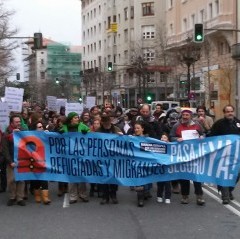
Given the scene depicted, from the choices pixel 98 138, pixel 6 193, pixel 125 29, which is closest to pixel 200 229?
pixel 98 138

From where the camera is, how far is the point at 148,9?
264ft

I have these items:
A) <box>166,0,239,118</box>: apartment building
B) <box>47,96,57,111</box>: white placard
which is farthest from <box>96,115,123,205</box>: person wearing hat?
<box>166,0,239,118</box>: apartment building

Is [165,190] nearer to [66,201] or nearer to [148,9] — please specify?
[66,201]

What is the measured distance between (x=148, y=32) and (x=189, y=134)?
232 feet

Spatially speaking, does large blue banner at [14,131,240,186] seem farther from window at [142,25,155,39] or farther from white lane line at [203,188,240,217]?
window at [142,25,155,39]

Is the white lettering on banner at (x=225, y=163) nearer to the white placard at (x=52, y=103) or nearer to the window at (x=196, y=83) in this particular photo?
the white placard at (x=52, y=103)

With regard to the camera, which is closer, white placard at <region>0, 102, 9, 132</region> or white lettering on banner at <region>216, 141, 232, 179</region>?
white lettering on banner at <region>216, 141, 232, 179</region>

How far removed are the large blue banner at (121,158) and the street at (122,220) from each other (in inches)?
19.5

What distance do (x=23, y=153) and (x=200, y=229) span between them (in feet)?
12.6

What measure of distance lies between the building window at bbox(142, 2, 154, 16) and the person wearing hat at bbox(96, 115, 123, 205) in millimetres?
71112

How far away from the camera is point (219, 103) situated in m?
47.1

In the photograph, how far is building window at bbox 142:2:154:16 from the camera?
80.0m

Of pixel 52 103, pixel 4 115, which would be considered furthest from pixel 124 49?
pixel 4 115

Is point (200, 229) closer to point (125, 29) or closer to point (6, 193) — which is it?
point (6, 193)
